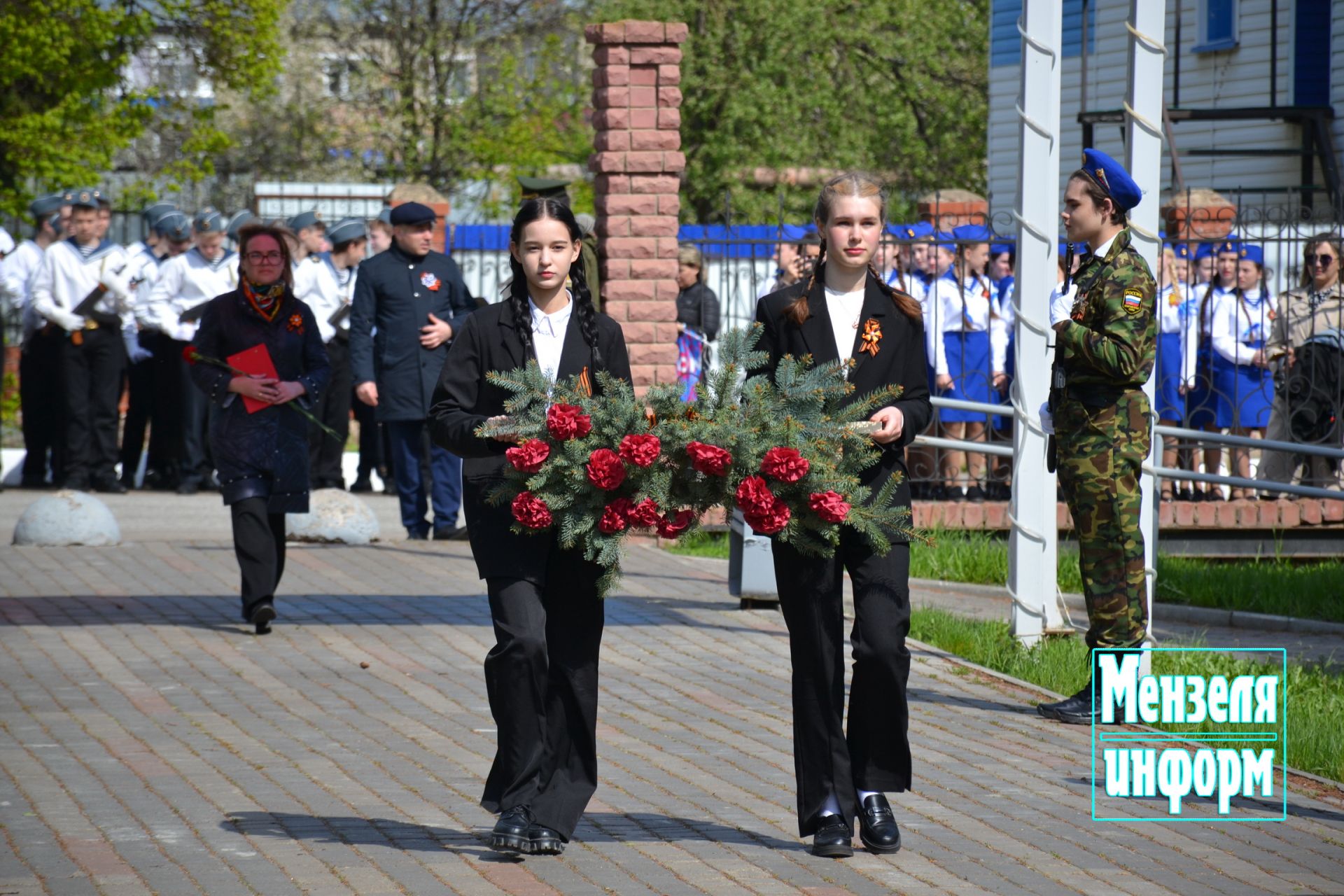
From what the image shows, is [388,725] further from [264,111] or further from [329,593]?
[264,111]

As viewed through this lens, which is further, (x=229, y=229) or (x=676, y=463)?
(x=229, y=229)

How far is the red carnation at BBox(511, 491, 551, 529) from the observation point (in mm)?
4754

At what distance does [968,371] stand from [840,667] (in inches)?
340

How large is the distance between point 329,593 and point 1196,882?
246 inches

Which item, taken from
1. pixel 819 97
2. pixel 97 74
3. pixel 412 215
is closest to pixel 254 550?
pixel 412 215

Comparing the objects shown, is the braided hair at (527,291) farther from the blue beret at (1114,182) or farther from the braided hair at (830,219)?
the blue beret at (1114,182)

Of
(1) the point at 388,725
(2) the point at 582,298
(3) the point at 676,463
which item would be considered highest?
(2) the point at 582,298

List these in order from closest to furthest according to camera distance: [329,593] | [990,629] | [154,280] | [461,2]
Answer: [990,629], [329,593], [154,280], [461,2]

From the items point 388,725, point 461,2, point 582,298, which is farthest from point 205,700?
point 461,2

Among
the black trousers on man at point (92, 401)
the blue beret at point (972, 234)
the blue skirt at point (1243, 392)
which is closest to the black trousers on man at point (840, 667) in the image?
the blue beret at point (972, 234)

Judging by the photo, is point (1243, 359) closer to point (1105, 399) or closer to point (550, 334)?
point (1105, 399)

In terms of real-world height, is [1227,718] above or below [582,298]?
below

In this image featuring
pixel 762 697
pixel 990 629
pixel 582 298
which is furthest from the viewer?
pixel 990 629

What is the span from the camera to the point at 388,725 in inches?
274
